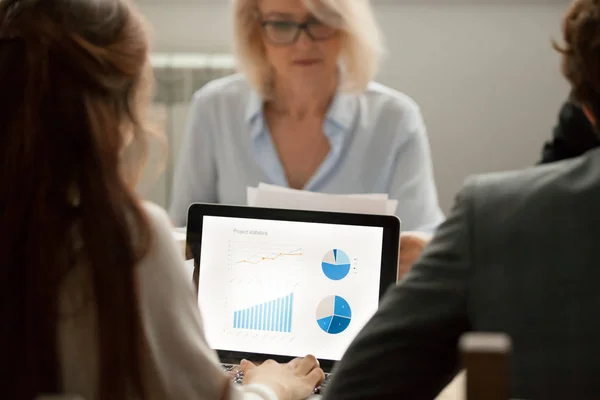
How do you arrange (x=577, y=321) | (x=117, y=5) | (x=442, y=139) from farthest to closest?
(x=442, y=139) < (x=117, y=5) < (x=577, y=321)

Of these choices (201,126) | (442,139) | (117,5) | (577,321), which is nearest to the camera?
(577,321)

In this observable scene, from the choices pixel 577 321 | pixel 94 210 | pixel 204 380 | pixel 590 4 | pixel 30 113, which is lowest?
pixel 204 380

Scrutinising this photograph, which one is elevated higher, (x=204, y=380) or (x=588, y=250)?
(x=588, y=250)

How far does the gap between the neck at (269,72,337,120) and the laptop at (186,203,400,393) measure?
702 mm

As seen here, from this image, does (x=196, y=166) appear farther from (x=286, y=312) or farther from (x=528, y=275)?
(x=528, y=275)

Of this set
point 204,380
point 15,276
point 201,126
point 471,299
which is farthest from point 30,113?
point 201,126

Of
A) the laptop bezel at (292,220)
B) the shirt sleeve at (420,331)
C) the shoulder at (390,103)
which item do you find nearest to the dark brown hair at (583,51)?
the shirt sleeve at (420,331)

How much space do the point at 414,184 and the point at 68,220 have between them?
1103 mm

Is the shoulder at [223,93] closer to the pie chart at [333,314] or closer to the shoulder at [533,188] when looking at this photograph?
the pie chart at [333,314]

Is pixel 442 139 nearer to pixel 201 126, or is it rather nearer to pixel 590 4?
pixel 201 126

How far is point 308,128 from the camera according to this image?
193 cm

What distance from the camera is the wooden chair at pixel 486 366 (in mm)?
509

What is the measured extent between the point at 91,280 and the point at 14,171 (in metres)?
0.14

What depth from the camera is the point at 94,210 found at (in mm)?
832
